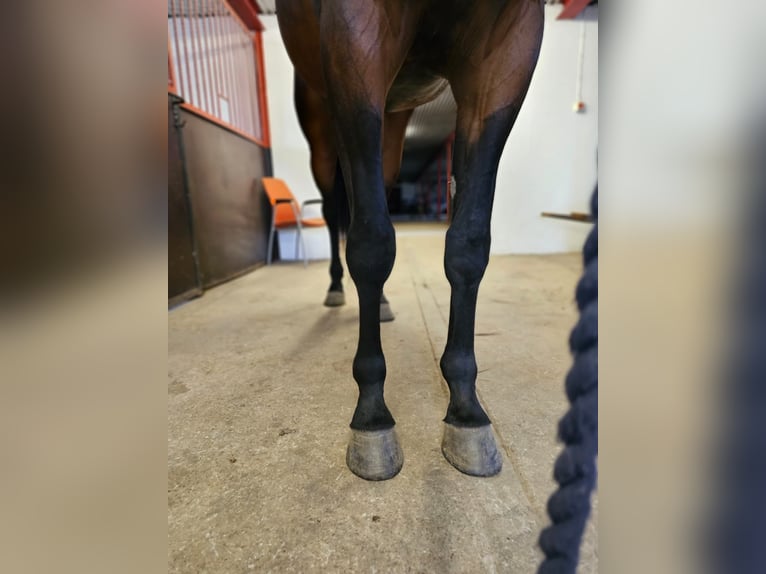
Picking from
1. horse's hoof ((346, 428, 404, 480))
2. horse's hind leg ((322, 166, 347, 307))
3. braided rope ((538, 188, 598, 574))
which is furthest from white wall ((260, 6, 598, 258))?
braided rope ((538, 188, 598, 574))

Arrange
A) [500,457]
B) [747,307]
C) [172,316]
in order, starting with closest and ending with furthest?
[747,307] < [500,457] < [172,316]

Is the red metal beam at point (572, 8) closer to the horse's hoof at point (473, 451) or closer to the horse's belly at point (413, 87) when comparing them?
the horse's belly at point (413, 87)

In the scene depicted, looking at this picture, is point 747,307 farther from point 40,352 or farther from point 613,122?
point 40,352

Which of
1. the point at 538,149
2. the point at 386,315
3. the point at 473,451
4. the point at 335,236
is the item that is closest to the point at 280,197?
the point at 335,236

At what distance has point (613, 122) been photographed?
0.58 ft

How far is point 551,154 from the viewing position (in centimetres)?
304

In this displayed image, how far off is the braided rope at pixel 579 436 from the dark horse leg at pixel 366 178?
395 millimetres

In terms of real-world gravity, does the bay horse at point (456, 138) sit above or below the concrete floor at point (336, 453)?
above

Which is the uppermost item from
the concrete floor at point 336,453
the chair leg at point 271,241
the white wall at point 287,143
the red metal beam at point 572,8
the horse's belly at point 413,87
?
the red metal beam at point 572,8

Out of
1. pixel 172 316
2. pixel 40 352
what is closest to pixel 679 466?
pixel 40 352

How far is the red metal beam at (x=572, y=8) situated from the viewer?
2.70 metres

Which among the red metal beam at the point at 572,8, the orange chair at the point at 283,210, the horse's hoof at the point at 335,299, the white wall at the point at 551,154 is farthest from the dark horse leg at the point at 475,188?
the red metal beam at the point at 572,8

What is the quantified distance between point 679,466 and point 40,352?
0.30 metres

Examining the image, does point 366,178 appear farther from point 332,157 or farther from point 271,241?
point 271,241
